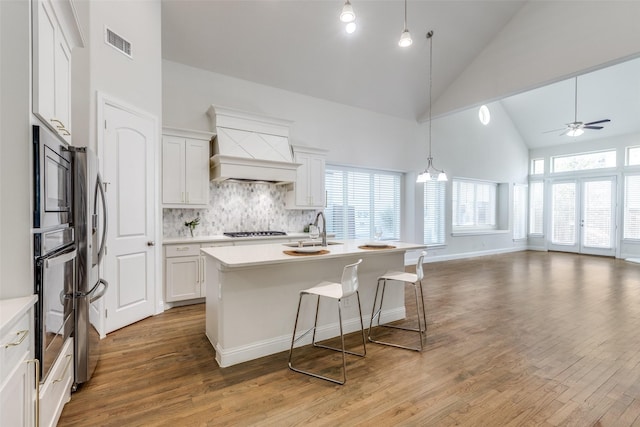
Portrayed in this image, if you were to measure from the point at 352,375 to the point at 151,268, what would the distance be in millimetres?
2698

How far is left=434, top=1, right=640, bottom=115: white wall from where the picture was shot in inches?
160

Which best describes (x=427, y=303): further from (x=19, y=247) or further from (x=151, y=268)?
Answer: (x=19, y=247)

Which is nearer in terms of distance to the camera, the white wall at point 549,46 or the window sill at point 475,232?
the white wall at point 549,46

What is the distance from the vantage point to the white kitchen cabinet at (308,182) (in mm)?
5359

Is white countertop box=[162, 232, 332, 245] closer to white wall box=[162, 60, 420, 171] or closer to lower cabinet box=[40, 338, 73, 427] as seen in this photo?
white wall box=[162, 60, 420, 171]

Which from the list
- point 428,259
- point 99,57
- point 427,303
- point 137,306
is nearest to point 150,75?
point 99,57

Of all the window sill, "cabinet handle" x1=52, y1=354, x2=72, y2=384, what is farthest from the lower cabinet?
the window sill

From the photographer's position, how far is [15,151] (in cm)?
139

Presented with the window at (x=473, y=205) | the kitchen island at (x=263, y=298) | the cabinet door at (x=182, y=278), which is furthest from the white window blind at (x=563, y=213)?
the cabinet door at (x=182, y=278)

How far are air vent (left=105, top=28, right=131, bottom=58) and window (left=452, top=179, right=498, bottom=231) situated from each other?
25.6ft

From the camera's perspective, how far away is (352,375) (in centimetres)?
242

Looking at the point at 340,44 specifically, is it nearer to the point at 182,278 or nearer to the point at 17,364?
the point at 182,278

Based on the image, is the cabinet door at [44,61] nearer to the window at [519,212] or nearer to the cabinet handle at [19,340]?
the cabinet handle at [19,340]

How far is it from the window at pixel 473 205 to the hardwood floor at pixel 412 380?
4.91 m
